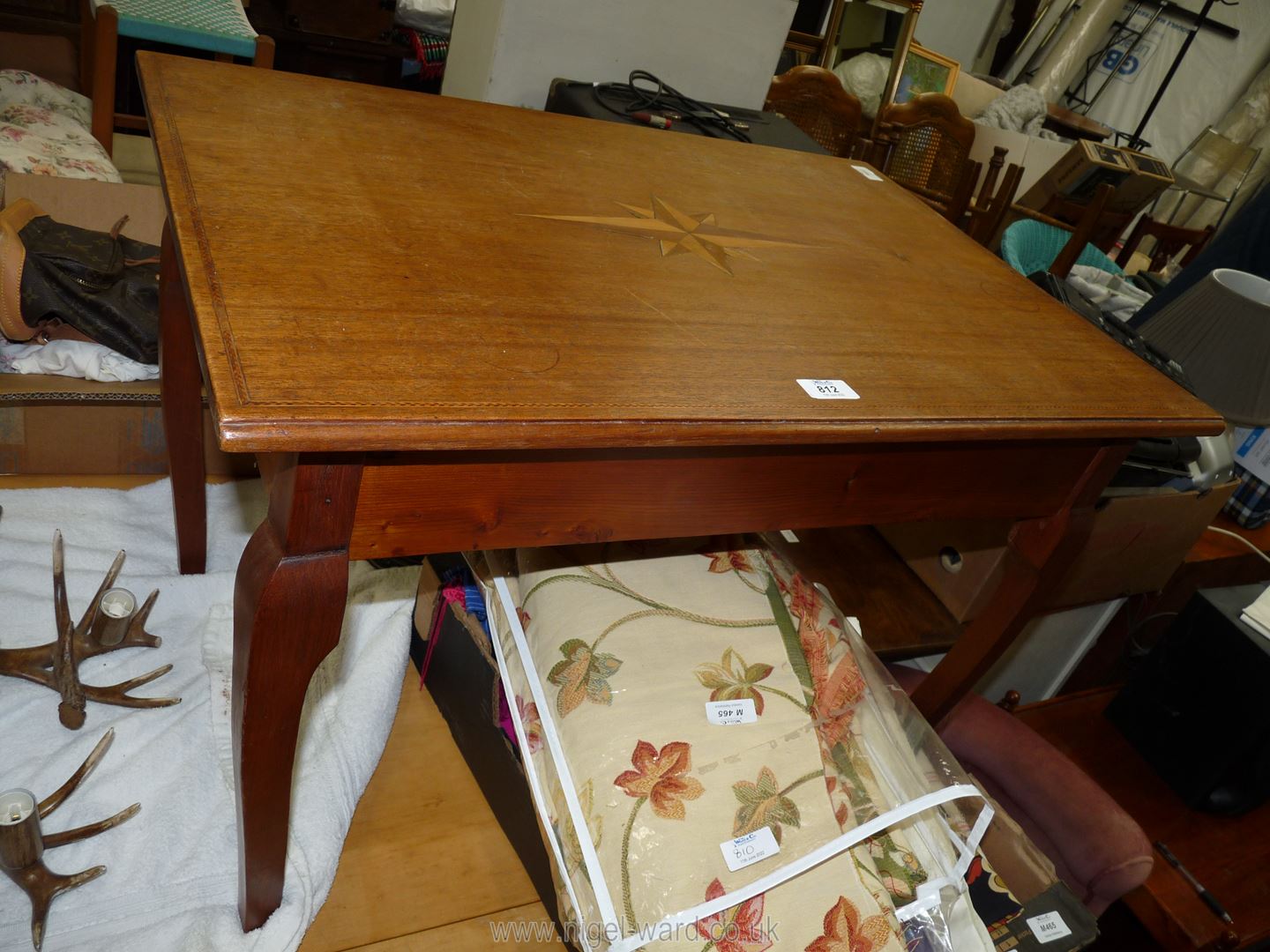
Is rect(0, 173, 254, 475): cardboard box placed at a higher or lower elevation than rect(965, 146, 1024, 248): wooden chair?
lower

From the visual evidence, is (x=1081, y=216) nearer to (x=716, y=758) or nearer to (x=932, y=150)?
(x=932, y=150)

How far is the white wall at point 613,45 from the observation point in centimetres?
172

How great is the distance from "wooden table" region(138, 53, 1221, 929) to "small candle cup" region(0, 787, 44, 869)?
201 millimetres

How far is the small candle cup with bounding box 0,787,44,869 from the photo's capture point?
845 millimetres

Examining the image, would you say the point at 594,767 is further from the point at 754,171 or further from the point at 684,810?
the point at 754,171

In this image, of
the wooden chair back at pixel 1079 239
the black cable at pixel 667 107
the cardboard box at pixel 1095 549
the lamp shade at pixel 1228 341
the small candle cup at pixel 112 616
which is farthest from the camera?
the wooden chair back at pixel 1079 239

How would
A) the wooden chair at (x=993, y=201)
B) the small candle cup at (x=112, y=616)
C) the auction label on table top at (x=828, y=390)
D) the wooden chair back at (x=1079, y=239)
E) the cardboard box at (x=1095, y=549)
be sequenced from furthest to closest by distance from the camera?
the wooden chair at (x=993, y=201) < the wooden chair back at (x=1079, y=239) < the cardboard box at (x=1095, y=549) < the small candle cup at (x=112, y=616) < the auction label on table top at (x=828, y=390)

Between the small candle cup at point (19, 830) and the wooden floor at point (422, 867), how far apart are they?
273 millimetres

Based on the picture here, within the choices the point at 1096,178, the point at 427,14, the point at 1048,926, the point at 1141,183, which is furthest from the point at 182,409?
the point at 1141,183

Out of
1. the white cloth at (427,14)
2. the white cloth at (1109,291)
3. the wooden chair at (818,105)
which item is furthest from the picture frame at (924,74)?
the white cloth at (1109,291)

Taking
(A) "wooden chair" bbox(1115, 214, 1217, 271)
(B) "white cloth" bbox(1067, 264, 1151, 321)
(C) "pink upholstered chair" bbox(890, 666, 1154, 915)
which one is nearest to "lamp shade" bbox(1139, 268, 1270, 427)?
(C) "pink upholstered chair" bbox(890, 666, 1154, 915)

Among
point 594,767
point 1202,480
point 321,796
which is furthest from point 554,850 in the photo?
point 1202,480

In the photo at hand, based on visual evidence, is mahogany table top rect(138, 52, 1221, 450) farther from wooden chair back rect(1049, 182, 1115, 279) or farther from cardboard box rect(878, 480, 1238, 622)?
wooden chair back rect(1049, 182, 1115, 279)

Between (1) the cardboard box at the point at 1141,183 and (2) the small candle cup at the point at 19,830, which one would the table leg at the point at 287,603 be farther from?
(1) the cardboard box at the point at 1141,183
